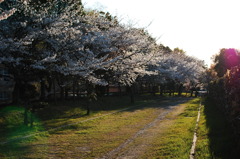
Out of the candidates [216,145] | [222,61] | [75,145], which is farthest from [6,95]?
[222,61]

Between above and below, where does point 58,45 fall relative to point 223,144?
above

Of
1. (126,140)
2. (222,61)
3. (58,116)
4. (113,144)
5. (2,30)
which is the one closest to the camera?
(113,144)

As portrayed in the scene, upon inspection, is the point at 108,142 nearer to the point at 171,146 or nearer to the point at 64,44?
the point at 171,146

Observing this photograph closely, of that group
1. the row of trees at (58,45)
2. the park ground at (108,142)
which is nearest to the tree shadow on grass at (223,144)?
the park ground at (108,142)

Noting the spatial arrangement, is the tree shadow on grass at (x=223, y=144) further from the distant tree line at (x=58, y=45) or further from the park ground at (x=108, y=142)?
the distant tree line at (x=58, y=45)

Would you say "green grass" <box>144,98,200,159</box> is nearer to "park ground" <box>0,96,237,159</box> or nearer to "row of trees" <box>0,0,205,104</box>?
"park ground" <box>0,96,237,159</box>

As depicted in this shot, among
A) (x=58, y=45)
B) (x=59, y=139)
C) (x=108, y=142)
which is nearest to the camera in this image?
(x=108, y=142)

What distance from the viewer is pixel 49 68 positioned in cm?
1359

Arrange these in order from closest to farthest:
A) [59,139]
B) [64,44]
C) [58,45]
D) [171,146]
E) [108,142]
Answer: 1. [171,146]
2. [108,142]
3. [59,139]
4. [58,45]
5. [64,44]

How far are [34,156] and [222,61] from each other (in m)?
55.0

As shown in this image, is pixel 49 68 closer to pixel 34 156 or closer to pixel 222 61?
→ pixel 34 156

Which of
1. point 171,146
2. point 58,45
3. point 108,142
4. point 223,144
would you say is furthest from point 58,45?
point 223,144

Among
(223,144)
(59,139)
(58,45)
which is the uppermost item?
(58,45)

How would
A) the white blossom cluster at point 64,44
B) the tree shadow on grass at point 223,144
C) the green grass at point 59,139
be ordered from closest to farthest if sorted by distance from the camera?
the tree shadow on grass at point 223,144 < the green grass at point 59,139 < the white blossom cluster at point 64,44
